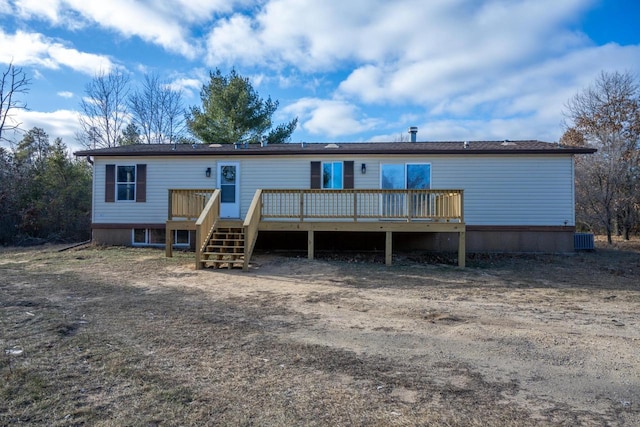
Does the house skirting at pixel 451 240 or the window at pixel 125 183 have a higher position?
the window at pixel 125 183

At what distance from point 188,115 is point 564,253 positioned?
2242 cm

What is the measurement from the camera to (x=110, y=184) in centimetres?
1314

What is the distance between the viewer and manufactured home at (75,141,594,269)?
37.9ft

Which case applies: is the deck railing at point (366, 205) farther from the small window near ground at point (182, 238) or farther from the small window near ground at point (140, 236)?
the small window near ground at point (140, 236)

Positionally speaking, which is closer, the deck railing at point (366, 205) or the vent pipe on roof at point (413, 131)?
the deck railing at point (366, 205)

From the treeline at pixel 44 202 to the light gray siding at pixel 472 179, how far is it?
6.81m

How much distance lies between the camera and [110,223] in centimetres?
1316

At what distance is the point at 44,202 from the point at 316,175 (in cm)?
1227

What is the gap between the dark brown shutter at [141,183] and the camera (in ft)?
43.0

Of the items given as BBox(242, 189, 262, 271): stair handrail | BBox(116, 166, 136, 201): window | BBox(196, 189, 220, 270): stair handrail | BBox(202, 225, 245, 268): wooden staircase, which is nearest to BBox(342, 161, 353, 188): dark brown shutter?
BBox(242, 189, 262, 271): stair handrail

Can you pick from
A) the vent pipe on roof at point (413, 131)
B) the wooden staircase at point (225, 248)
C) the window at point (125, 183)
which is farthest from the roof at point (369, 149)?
the wooden staircase at point (225, 248)

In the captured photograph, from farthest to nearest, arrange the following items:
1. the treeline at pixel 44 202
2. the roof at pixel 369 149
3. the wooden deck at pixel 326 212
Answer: the treeline at pixel 44 202, the roof at pixel 369 149, the wooden deck at pixel 326 212

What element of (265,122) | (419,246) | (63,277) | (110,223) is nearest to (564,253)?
(419,246)

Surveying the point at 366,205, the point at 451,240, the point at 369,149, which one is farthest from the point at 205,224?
the point at 451,240
